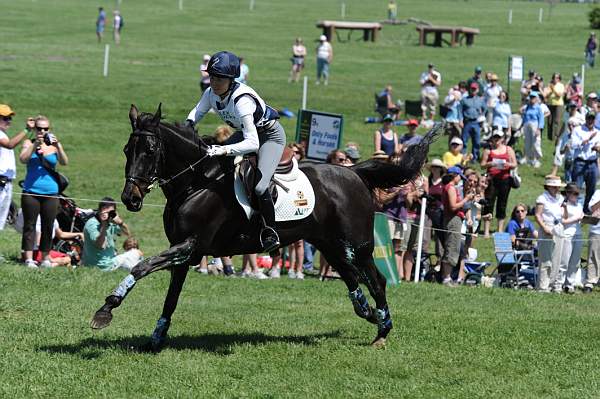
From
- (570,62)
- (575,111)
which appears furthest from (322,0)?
(575,111)

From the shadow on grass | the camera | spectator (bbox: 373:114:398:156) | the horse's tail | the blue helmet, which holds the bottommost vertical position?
the shadow on grass

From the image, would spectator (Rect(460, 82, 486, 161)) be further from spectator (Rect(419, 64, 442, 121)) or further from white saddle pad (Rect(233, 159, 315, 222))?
white saddle pad (Rect(233, 159, 315, 222))

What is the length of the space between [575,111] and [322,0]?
219 feet

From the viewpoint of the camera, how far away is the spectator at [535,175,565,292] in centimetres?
1641

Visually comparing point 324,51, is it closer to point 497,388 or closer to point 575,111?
point 575,111

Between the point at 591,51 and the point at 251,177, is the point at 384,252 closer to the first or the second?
the point at 251,177

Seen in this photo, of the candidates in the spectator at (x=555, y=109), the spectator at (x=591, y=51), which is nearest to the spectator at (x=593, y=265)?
the spectator at (x=555, y=109)

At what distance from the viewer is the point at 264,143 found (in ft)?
33.4

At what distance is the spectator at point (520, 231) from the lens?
57.6ft

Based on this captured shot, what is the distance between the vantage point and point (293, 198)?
34.1 ft

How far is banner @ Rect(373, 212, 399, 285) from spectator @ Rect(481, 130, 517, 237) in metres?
5.66

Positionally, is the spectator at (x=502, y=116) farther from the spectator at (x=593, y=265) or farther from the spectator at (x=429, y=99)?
the spectator at (x=593, y=265)

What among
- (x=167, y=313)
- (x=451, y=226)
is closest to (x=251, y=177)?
(x=167, y=313)

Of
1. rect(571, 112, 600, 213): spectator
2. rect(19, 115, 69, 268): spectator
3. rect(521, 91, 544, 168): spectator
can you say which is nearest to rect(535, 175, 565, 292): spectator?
rect(571, 112, 600, 213): spectator
